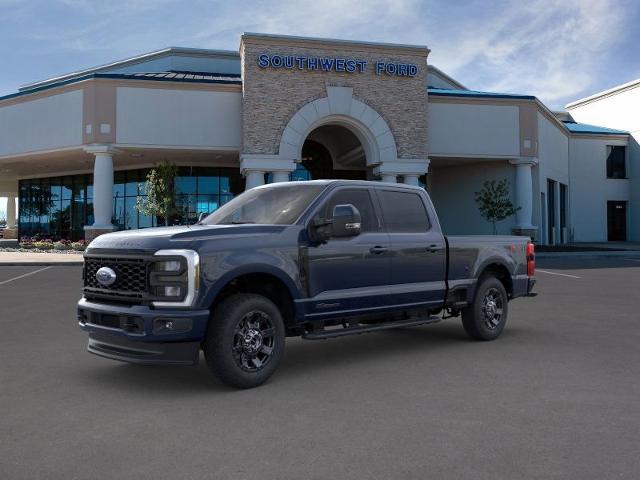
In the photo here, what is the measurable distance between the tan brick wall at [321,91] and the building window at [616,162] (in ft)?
72.3

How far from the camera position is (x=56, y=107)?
101 feet

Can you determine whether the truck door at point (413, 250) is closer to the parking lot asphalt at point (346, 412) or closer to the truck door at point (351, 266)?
the truck door at point (351, 266)

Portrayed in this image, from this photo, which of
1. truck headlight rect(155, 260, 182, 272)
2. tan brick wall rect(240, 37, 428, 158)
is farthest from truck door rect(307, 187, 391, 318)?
tan brick wall rect(240, 37, 428, 158)

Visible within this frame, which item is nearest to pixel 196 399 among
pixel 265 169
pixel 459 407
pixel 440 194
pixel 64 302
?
pixel 459 407

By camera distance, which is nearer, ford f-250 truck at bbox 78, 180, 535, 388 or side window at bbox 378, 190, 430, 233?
ford f-250 truck at bbox 78, 180, 535, 388

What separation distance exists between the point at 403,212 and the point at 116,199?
33129 mm

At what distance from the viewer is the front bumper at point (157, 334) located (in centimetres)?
550

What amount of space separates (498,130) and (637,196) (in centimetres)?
1875

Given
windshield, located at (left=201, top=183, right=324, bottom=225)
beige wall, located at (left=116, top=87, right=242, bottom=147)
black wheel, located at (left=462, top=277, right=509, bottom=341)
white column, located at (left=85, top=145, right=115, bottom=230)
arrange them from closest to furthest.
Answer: windshield, located at (left=201, top=183, right=324, bottom=225) → black wheel, located at (left=462, top=277, right=509, bottom=341) → beige wall, located at (left=116, top=87, right=242, bottom=147) → white column, located at (left=85, top=145, right=115, bottom=230)

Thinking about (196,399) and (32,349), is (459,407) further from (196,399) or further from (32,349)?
(32,349)

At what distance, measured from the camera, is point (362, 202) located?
731cm

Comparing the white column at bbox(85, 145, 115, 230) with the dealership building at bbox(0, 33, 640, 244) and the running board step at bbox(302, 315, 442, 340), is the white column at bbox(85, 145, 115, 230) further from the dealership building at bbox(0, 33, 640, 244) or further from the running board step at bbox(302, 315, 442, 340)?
the running board step at bbox(302, 315, 442, 340)

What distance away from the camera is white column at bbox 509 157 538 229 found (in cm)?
3328

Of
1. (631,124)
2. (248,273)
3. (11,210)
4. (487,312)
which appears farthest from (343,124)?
(11,210)
